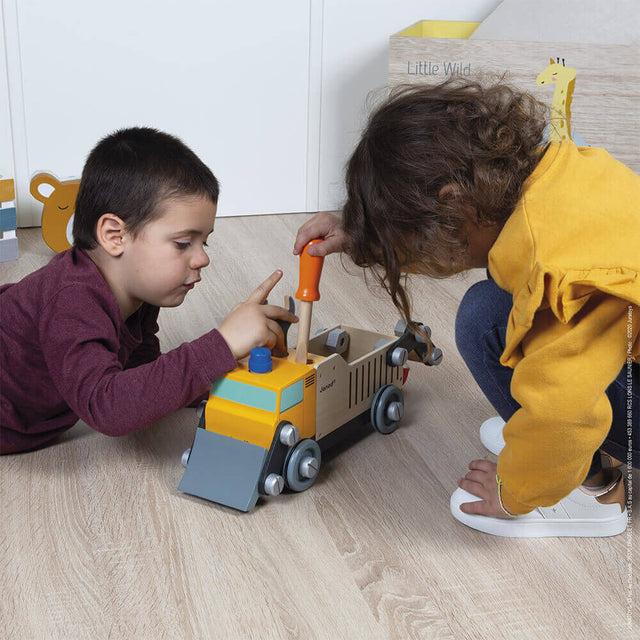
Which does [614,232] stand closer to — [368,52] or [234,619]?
[234,619]

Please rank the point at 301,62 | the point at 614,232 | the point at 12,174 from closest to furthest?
the point at 614,232 < the point at 12,174 < the point at 301,62

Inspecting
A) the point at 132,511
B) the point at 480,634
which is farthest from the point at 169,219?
the point at 480,634

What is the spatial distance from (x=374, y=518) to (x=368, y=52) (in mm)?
1457

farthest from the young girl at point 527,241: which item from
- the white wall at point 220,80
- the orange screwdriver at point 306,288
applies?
the white wall at point 220,80

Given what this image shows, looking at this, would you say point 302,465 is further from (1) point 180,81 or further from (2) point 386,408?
(1) point 180,81

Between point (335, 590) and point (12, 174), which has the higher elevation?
point (12, 174)

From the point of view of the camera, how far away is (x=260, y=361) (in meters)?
0.91

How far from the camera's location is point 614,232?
0.69m

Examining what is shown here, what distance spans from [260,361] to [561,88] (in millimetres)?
1177

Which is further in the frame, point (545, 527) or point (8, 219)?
point (8, 219)

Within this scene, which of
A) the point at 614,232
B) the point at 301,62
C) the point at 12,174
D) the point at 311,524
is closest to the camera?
the point at 614,232

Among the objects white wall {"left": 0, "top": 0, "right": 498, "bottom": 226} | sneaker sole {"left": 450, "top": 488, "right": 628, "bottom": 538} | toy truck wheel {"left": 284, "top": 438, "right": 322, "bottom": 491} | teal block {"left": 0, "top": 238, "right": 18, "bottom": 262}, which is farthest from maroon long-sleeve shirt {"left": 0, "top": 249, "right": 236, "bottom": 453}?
white wall {"left": 0, "top": 0, "right": 498, "bottom": 226}

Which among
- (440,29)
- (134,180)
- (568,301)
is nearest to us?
(568,301)

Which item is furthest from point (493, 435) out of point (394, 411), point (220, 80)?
point (220, 80)
